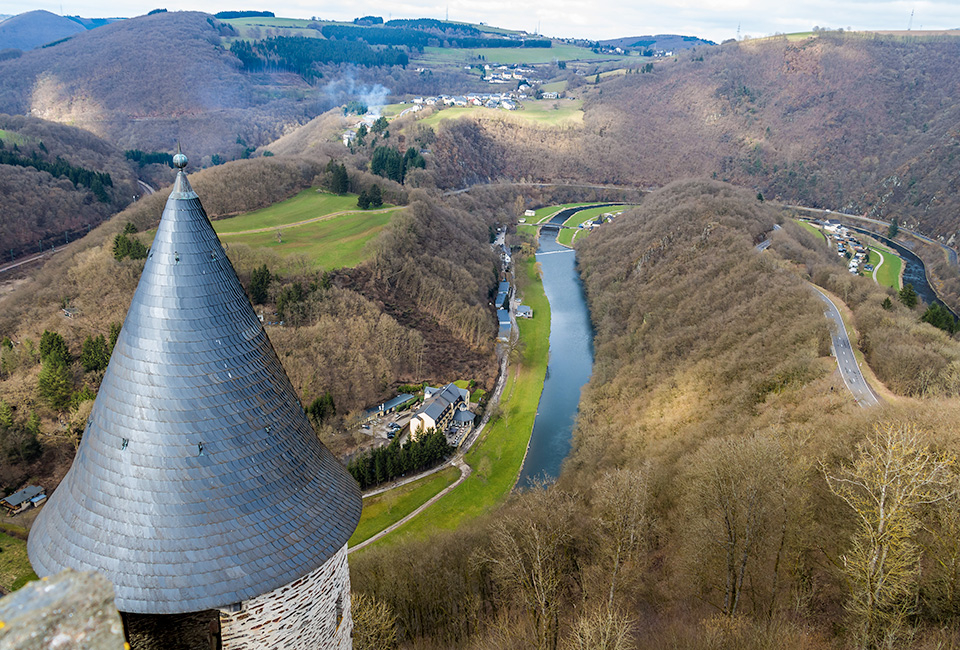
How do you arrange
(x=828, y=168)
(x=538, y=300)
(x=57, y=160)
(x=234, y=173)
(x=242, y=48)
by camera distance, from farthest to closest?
(x=242, y=48), (x=828, y=168), (x=57, y=160), (x=538, y=300), (x=234, y=173)

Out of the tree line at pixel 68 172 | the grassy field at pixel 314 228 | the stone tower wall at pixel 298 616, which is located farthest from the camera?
the tree line at pixel 68 172

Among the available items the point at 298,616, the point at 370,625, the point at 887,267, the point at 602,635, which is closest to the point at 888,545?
the point at 602,635

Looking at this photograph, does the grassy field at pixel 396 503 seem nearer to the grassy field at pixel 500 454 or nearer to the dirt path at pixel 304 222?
the grassy field at pixel 500 454

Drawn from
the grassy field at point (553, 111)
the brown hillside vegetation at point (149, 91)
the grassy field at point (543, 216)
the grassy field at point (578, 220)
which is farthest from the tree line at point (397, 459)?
the brown hillside vegetation at point (149, 91)

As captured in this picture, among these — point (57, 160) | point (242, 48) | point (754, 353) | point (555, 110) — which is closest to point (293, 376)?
point (754, 353)

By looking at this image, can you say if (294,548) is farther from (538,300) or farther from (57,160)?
(57,160)

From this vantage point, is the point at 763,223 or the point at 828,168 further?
the point at 828,168

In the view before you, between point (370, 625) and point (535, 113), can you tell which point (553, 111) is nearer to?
point (535, 113)
